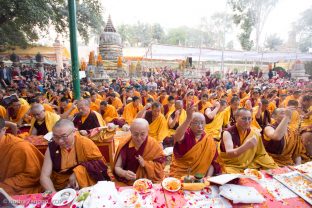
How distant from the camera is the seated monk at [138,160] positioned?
10.6ft

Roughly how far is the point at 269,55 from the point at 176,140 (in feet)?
57.3

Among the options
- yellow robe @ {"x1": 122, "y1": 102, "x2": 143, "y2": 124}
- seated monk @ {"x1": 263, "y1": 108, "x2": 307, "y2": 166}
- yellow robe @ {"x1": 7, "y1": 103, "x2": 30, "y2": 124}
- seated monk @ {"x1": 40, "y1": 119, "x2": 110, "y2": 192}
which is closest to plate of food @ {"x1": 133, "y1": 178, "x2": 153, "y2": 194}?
seated monk @ {"x1": 40, "y1": 119, "x2": 110, "y2": 192}

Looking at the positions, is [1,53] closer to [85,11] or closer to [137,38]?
[85,11]

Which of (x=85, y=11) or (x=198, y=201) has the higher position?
(x=85, y=11)

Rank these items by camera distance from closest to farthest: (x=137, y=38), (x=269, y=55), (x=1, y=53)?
1. (x=269, y=55)
2. (x=1, y=53)
3. (x=137, y=38)

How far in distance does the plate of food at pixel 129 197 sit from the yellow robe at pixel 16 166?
150cm

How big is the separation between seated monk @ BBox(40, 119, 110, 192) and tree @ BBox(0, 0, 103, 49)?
9.34m

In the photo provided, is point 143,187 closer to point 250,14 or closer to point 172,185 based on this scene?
point 172,185

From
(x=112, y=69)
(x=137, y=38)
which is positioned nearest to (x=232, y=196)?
(x=112, y=69)

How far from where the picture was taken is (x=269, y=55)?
17812 millimetres

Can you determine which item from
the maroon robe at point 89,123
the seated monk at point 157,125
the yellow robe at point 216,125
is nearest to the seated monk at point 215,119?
the yellow robe at point 216,125

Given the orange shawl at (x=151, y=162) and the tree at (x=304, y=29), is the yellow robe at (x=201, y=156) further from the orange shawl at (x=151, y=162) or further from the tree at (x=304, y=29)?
the tree at (x=304, y=29)

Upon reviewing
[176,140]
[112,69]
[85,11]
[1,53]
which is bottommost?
[176,140]

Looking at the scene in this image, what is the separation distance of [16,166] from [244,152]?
3.31 m
